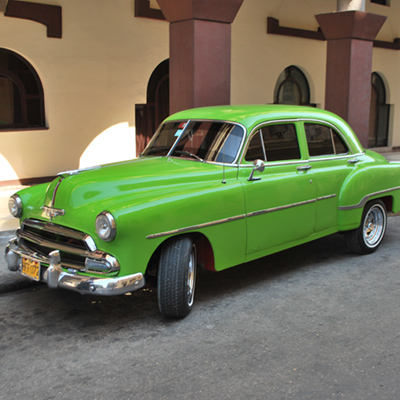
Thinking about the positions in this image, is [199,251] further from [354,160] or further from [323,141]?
[354,160]

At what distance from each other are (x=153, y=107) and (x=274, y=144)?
21.9 ft

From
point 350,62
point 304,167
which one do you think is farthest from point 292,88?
point 304,167

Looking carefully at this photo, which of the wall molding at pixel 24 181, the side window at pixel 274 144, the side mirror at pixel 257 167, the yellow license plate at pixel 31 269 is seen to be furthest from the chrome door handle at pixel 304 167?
the wall molding at pixel 24 181

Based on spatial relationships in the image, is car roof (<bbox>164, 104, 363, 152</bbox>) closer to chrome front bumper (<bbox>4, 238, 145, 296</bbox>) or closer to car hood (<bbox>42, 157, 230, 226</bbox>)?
car hood (<bbox>42, 157, 230, 226</bbox>)

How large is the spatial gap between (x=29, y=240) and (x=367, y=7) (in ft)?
42.9

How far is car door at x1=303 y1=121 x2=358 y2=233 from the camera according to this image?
5.58 meters

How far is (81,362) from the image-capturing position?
3.73 metres

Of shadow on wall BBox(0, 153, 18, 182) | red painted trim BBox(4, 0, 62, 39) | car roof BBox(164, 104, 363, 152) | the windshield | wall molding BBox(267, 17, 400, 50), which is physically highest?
wall molding BBox(267, 17, 400, 50)

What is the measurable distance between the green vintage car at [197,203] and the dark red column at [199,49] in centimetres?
219

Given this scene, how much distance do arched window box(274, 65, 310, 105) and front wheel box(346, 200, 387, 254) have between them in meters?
7.68

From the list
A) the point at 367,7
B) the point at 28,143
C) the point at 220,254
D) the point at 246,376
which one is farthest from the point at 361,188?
the point at 367,7

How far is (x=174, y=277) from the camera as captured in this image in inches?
165

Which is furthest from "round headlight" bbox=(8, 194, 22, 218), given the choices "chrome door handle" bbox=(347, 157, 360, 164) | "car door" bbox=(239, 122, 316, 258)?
"chrome door handle" bbox=(347, 157, 360, 164)

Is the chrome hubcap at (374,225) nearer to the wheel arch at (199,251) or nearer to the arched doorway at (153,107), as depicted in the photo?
the wheel arch at (199,251)
